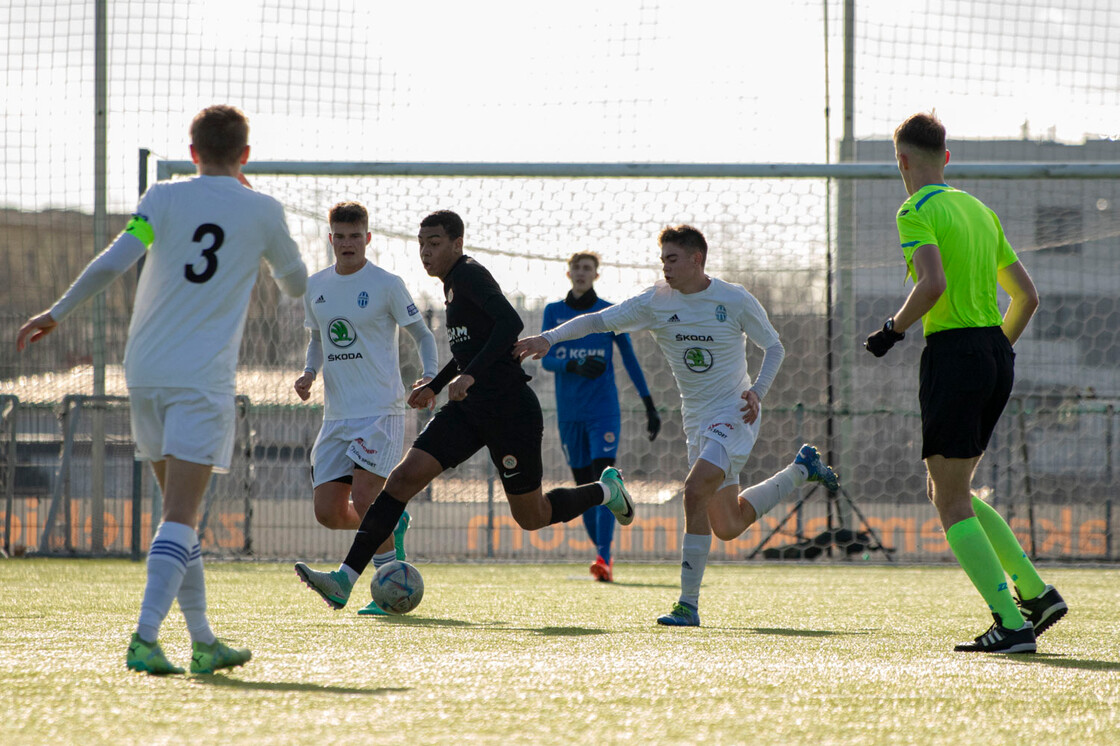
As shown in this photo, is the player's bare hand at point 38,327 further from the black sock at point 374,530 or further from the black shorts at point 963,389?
the black shorts at point 963,389

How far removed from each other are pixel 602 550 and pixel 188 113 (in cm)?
598

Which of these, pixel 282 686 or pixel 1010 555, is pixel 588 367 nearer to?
pixel 1010 555

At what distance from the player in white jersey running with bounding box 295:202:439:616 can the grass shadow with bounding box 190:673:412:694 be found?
2.82 metres

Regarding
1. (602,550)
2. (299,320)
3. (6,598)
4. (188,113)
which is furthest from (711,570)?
(188,113)

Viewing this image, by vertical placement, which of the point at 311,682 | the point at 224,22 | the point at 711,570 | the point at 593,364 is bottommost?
the point at 711,570

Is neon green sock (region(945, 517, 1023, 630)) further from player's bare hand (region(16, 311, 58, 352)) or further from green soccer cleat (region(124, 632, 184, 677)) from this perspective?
player's bare hand (region(16, 311, 58, 352))

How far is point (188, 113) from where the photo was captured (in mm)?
11555

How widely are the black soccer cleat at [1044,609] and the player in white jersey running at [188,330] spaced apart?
2840 mm

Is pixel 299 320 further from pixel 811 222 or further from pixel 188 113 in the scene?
pixel 811 222

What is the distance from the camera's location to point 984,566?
4.39m

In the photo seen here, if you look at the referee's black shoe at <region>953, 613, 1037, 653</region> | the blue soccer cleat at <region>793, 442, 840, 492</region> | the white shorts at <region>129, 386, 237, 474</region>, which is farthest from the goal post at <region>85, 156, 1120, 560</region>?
the white shorts at <region>129, 386, 237, 474</region>

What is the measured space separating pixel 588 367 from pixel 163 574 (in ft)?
16.5

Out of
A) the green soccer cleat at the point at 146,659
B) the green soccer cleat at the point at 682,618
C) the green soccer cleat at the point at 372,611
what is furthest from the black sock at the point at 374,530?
the green soccer cleat at the point at 146,659

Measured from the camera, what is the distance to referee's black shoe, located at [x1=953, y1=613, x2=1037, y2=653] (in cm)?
430
